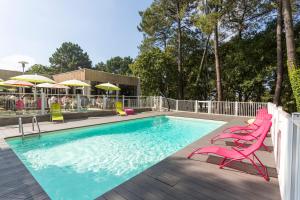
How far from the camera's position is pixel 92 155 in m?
5.70

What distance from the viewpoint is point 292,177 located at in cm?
188

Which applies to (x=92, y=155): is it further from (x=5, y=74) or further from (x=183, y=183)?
(x=5, y=74)

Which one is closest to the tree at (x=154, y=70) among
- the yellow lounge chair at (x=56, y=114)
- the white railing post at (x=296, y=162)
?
the yellow lounge chair at (x=56, y=114)

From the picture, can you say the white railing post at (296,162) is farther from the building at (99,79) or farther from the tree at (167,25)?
A: the tree at (167,25)

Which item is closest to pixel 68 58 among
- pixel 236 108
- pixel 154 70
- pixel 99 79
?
pixel 99 79

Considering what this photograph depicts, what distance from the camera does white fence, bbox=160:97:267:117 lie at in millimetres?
12480

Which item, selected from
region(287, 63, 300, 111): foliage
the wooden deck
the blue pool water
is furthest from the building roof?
region(287, 63, 300, 111): foliage

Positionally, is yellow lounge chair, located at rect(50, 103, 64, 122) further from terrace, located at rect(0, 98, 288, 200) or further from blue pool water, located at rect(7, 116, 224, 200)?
terrace, located at rect(0, 98, 288, 200)

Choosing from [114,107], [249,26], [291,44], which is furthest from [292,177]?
[249,26]

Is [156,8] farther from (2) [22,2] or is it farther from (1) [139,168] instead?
(1) [139,168]

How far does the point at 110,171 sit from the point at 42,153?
246 centimetres

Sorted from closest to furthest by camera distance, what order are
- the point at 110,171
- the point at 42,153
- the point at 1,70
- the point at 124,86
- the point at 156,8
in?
the point at 110,171
the point at 42,153
the point at 1,70
the point at 156,8
the point at 124,86

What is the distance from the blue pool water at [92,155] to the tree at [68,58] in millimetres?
52809

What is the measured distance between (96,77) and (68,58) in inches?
1888
